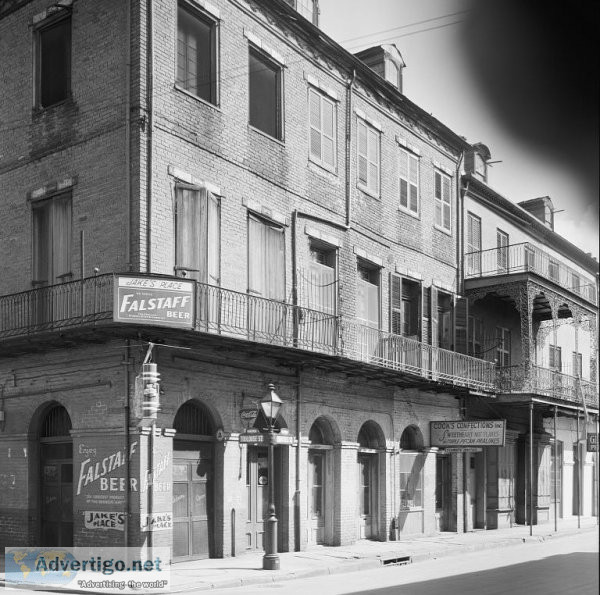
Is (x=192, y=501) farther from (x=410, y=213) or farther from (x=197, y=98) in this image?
(x=410, y=213)

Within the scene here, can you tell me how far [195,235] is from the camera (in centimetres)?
1669

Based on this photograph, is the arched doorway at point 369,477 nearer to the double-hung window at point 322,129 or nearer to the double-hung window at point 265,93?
the double-hung window at point 322,129

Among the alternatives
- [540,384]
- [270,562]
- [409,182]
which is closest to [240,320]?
[270,562]

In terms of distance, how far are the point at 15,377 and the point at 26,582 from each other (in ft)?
15.9

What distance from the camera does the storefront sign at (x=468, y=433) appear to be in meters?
22.5

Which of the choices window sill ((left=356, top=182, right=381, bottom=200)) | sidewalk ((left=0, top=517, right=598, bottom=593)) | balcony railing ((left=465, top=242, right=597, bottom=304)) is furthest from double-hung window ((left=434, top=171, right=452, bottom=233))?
sidewalk ((left=0, top=517, right=598, bottom=593))

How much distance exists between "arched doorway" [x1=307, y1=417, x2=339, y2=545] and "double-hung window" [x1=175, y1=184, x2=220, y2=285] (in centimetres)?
527

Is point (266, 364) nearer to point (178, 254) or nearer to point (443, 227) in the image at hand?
point (178, 254)

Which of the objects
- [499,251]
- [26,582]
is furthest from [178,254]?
[499,251]

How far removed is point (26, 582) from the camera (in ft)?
45.3

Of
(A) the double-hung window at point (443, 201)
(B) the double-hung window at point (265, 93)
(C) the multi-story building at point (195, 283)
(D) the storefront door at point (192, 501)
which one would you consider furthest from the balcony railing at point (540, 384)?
(D) the storefront door at point (192, 501)

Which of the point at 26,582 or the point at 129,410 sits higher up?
the point at 129,410

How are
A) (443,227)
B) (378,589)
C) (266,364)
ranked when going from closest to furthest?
(378,589), (266,364), (443,227)

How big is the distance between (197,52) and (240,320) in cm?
547
